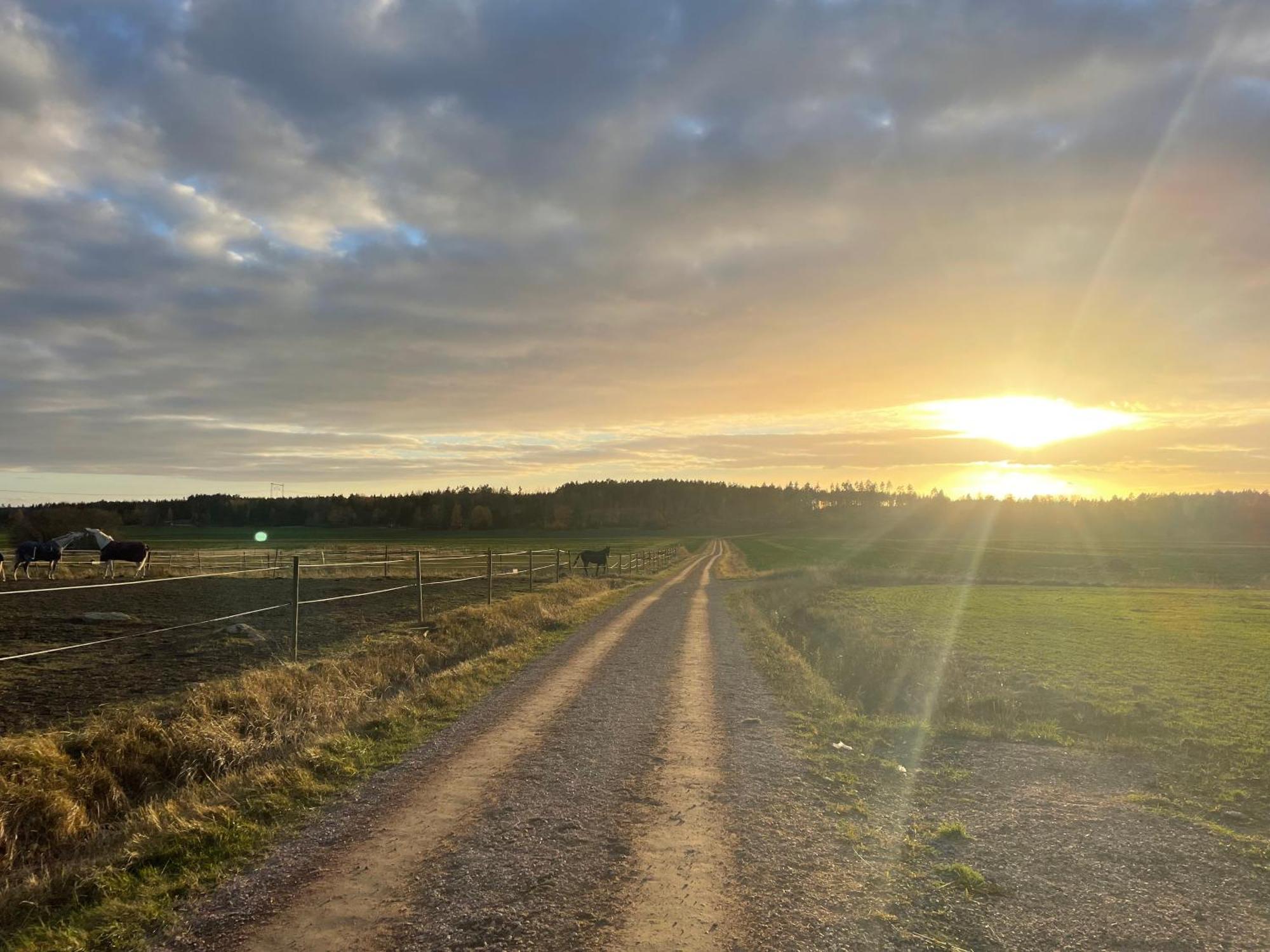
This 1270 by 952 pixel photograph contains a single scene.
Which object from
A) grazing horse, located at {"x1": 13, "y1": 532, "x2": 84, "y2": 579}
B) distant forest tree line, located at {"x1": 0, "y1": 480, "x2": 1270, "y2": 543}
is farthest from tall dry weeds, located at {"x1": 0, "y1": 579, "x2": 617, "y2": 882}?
distant forest tree line, located at {"x1": 0, "y1": 480, "x2": 1270, "y2": 543}

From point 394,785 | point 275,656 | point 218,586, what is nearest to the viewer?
point 394,785

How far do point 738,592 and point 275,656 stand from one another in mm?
21106

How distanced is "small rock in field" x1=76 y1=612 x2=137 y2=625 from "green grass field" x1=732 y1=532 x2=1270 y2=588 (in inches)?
1514

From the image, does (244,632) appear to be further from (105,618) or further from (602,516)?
(602,516)

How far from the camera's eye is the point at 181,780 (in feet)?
23.7

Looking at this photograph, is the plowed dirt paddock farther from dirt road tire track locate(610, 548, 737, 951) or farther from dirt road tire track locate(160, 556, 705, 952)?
dirt road tire track locate(610, 548, 737, 951)

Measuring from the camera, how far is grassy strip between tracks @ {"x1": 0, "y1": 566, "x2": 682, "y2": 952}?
4492 mm

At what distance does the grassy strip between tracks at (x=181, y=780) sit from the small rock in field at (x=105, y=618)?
1009 centimetres

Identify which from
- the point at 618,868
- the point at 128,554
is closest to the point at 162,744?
the point at 618,868

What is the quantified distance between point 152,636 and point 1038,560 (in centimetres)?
6946

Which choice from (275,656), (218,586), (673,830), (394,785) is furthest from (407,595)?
(673,830)

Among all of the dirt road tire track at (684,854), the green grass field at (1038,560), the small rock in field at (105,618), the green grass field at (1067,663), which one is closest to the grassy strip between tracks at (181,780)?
the dirt road tire track at (684,854)

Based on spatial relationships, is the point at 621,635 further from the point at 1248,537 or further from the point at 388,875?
the point at 1248,537

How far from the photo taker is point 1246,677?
→ 1365 centimetres
